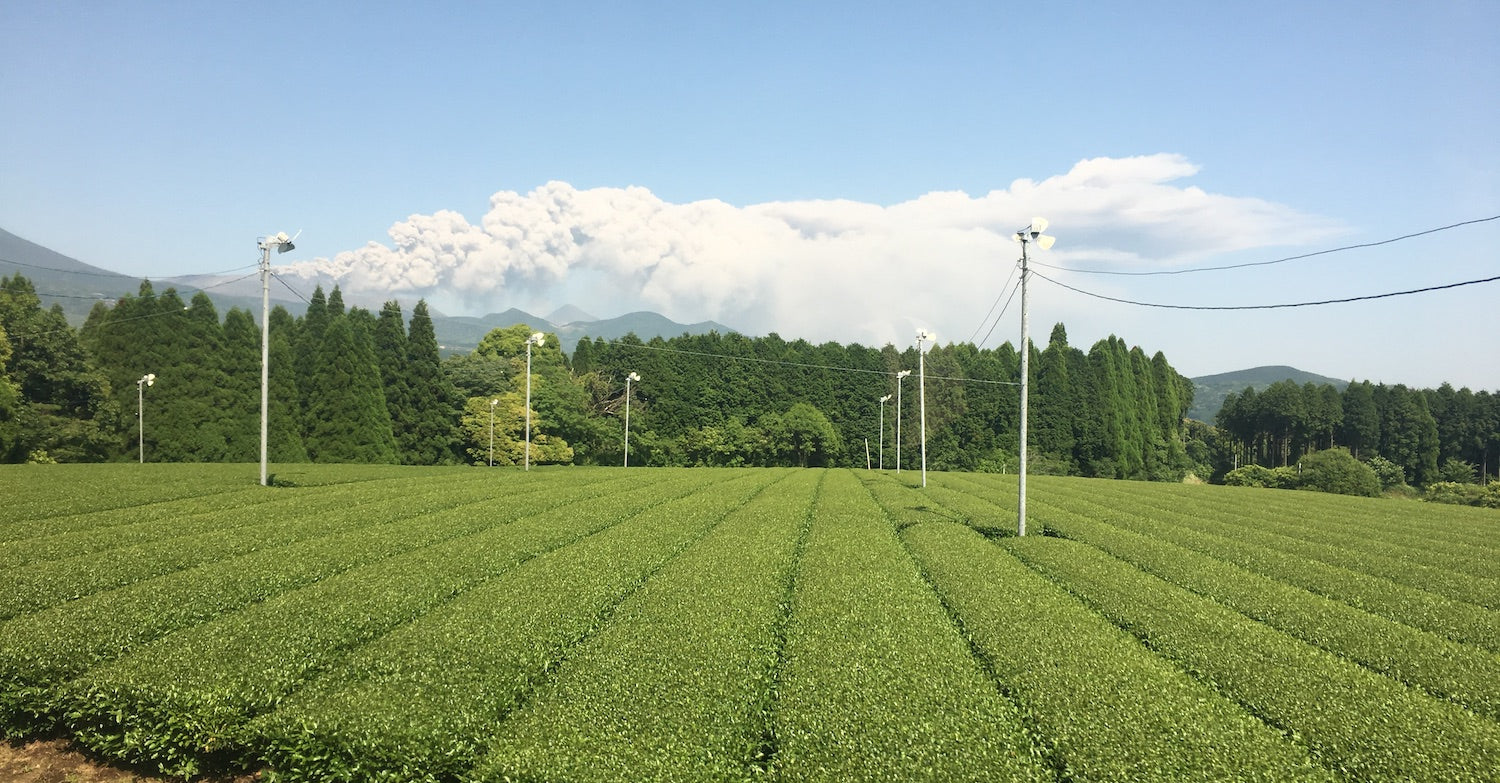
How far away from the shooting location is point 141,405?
2286 inches

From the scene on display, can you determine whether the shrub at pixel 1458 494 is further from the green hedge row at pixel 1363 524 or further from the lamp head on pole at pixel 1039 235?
the lamp head on pole at pixel 1039 235

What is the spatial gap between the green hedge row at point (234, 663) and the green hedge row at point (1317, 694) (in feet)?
36.1

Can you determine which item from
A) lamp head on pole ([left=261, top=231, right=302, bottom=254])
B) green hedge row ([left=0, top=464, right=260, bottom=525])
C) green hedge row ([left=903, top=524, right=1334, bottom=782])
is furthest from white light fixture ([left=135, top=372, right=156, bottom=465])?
green hedge row ([left=903, top=524, right=1334, bottom=782])

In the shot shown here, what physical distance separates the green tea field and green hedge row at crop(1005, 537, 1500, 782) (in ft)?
0.16

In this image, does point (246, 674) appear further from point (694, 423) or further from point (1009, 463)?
point (1009, 463)

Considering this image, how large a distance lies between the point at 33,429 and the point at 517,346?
48.1 meters

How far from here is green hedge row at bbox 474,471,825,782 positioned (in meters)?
6.53

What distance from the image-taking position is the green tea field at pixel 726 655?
22.8 feet

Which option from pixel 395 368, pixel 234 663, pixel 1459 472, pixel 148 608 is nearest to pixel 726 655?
pixel 234 663

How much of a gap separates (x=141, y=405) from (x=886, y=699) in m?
70.5

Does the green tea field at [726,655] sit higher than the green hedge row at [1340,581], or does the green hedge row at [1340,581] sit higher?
the green tea field at [726,655]

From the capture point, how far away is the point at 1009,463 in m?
91.4

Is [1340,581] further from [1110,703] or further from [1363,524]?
[1363,524]

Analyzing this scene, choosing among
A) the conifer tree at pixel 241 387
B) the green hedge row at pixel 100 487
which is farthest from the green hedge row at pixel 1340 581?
the conifer tree at pixel 241 387
